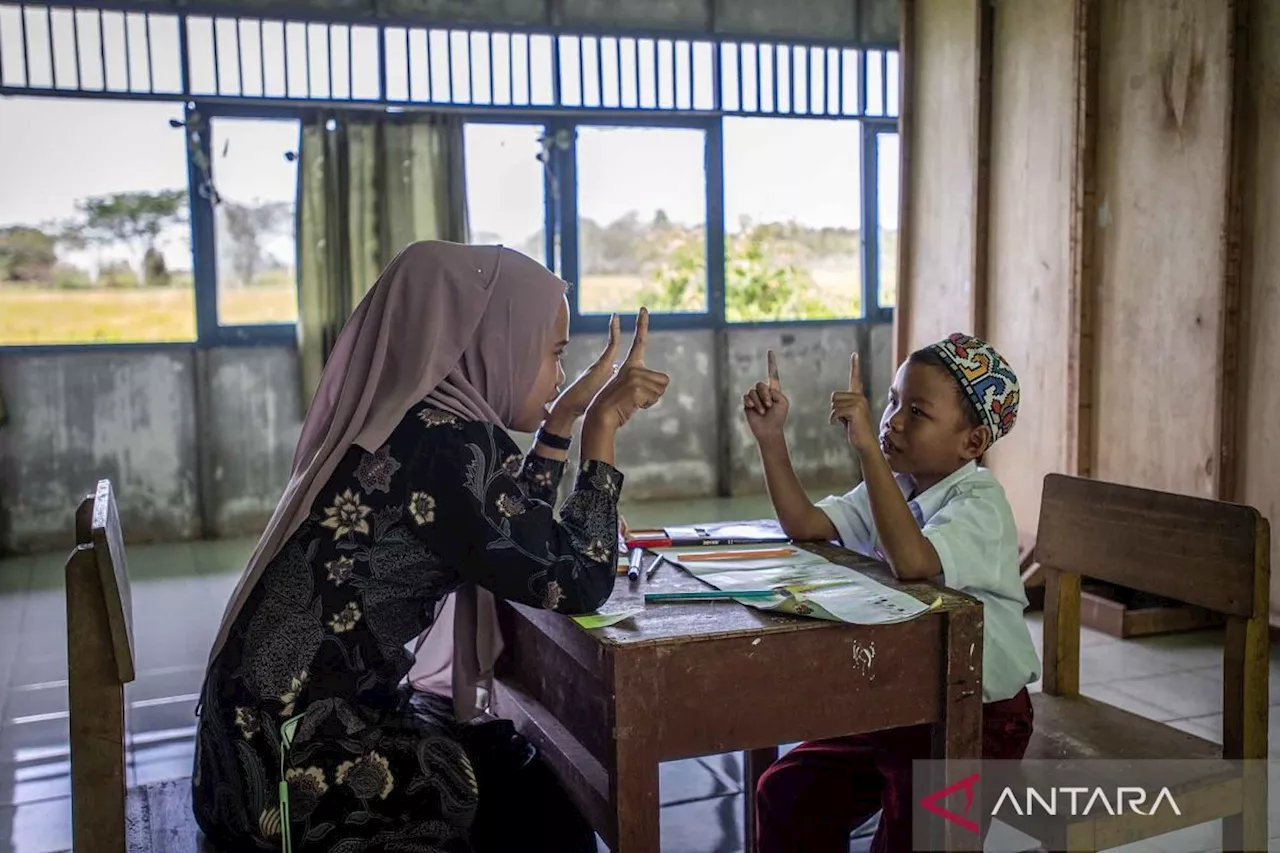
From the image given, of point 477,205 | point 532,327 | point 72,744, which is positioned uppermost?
point 477,205

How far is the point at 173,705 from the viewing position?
11.8 ft

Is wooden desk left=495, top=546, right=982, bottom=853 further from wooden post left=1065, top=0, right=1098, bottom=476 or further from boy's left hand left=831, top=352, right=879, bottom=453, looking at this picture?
wooden post left=1065, top=0, right=1098, bottom=476

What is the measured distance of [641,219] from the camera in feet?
23.8

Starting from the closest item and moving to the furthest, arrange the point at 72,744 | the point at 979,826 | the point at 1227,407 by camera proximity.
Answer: the point at 72,744 → the point at 979,826 → the point at 1227,407

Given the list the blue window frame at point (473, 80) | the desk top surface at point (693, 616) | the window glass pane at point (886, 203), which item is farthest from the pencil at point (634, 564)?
the window glass pane at point (886, 203)

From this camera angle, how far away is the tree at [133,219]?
245 inches

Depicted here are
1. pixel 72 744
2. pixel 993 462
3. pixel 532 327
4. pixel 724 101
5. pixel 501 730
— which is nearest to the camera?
pixel 72 744

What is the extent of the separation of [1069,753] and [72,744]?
4.68ft

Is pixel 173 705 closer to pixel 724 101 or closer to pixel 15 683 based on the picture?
pixel 15 683

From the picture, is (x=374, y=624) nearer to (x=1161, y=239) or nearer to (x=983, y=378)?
(x=983, y=378)

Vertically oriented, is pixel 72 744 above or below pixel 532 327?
below

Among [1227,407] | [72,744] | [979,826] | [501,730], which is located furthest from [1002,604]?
[1227,407]

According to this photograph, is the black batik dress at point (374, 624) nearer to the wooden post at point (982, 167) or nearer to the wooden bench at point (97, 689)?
the wooden bench at point (97, 689)

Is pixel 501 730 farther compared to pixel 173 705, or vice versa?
pixel 173 705
